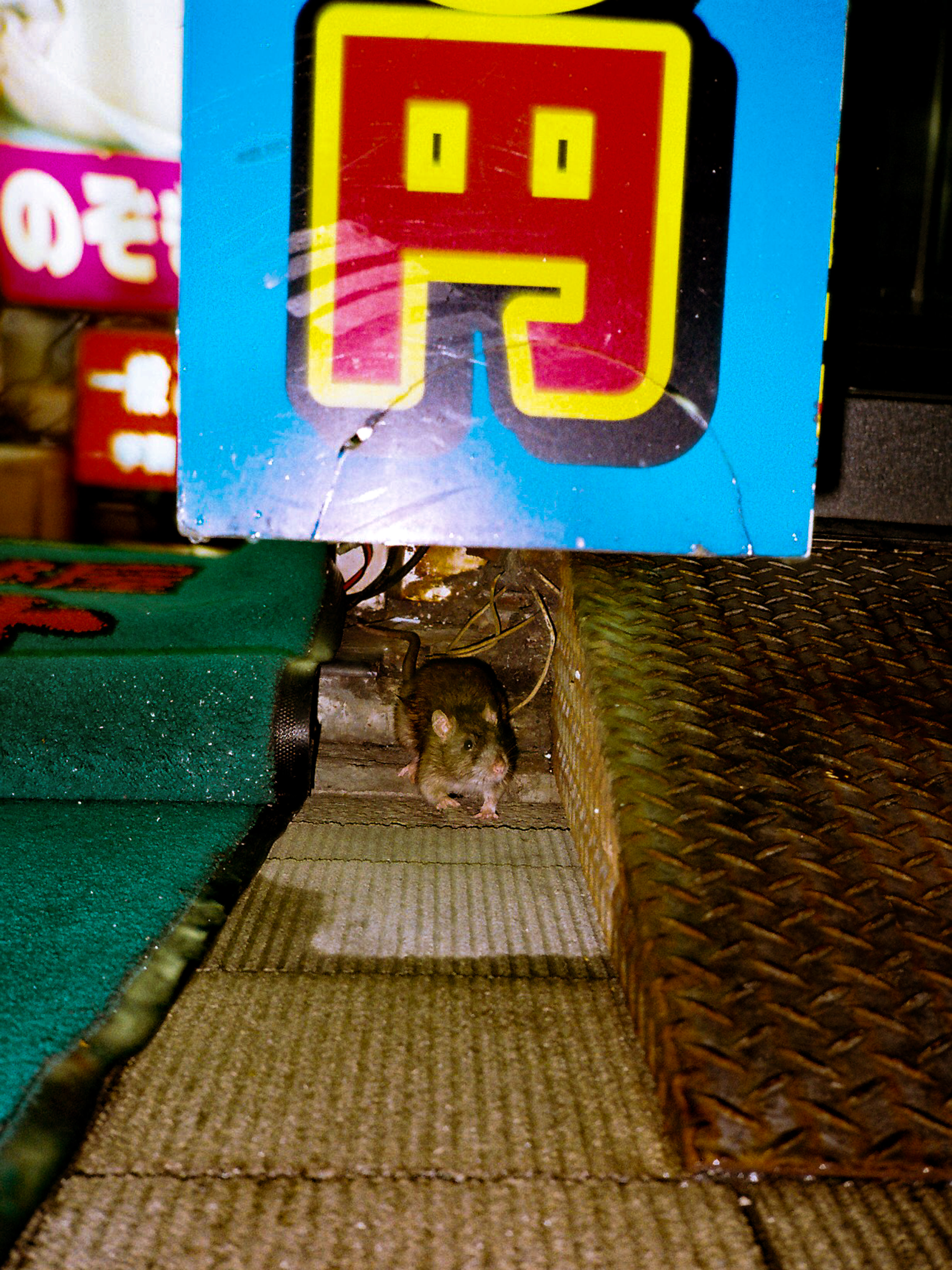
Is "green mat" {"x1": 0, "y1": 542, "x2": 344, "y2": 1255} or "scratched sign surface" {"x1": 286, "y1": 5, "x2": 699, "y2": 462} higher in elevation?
"scratched sign surface" {"x1": 286, "y1": 5, "x2": 699, "y2": 462}

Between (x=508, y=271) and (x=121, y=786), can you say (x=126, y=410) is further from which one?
(x=508, y=271)

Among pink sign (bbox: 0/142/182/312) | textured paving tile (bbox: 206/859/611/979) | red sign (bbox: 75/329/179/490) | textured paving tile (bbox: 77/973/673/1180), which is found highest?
pink sign (bbox: 0/142/182/312)

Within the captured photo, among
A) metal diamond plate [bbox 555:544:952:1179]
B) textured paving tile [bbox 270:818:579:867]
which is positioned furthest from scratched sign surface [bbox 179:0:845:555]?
textured paving tile [bbox 270:818:579:867]

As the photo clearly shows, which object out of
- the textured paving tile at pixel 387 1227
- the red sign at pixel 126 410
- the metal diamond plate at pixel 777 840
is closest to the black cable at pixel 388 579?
the metal diamond plate at pixel 777 840

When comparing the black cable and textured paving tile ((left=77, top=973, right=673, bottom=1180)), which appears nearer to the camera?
textured paving tile ((left=77, top=973, right=673, bottom=1180))

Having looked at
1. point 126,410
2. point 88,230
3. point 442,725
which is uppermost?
point 88,230

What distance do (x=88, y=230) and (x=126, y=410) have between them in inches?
36.7

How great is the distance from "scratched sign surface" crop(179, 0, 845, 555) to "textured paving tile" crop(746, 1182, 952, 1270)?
1210mm

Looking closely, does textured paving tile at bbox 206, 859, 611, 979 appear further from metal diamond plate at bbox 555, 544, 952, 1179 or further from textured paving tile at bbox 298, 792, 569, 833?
textured paving tile at bbox 298, 792, 569, 833

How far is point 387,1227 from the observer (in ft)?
3.09

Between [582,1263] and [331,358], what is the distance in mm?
1590

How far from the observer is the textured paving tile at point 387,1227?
0.90m

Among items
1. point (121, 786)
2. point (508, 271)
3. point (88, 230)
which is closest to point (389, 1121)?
point (121, 786)

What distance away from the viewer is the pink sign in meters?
4.50
